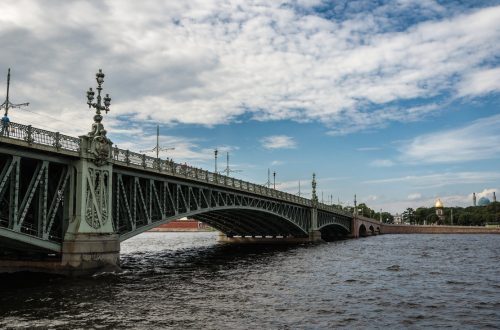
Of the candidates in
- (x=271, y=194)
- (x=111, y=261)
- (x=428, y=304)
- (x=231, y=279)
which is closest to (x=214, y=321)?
(x=428, y=304)

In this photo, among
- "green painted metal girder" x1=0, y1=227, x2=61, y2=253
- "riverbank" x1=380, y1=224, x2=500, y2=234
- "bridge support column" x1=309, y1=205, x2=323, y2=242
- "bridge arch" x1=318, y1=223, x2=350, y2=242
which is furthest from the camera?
"riverbank" x1=380, y1=224, x2=500, y2=234

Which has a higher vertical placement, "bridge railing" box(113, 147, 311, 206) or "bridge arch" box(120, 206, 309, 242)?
"bridge railing" box(113, 147, 311, 206)

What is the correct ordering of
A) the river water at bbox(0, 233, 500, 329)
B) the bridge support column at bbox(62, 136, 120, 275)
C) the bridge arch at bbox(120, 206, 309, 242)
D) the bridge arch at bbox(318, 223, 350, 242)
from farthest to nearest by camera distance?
the bridge arch at bbox(318, 223, 350, 242)
the bridge arch at bbox(120, 206, 309, 242)
the bridge support column at bbox(62, 136, 120, 275)
the river water at bbox(0, 233, 500, 329)

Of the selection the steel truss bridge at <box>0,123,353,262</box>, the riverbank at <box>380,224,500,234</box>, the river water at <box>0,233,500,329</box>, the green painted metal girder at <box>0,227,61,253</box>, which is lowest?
the river water at <box>0,233,500,329</box>

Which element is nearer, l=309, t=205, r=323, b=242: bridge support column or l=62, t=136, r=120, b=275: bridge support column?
l=62, t=136, r=120, b=275: bridge support column

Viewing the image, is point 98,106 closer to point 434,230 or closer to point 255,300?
point 255,300

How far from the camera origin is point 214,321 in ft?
56.4

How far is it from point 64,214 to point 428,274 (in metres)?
24.4

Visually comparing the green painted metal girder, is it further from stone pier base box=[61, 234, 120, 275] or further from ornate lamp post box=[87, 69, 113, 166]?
ornate lamp post box=[87, 69, 113, 166]

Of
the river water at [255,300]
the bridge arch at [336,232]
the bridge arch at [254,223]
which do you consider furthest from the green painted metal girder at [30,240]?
the bridge arch at [336,232]

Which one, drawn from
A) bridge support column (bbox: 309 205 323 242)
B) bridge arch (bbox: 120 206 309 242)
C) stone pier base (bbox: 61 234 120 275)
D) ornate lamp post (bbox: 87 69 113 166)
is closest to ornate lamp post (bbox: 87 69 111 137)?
ornate lamp post (bbox: 87 69 113 166)

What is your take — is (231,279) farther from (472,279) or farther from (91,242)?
(472,279)

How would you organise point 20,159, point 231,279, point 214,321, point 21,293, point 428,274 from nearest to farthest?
point 214,321 < point 21,293 < point 20,159 < point 231,279 < point 428,274

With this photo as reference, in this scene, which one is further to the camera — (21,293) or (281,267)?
(281,267)
